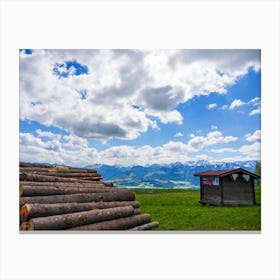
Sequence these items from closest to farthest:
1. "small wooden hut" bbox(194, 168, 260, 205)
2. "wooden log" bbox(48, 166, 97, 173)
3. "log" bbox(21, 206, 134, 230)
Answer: "log" bbox(21, 206, 134, 230) < "wooden log" bbox(48, 166, 97, 173) < "small wooden hut" bbox(194, 168, 260, 205)

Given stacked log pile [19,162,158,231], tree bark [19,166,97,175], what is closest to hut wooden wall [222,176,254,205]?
tree bark [19,166,97,175]

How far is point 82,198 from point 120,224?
96cm

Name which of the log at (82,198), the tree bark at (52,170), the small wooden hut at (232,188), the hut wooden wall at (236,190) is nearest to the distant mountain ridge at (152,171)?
the tree bark at (52,170)

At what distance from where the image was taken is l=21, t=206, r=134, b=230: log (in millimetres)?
5223

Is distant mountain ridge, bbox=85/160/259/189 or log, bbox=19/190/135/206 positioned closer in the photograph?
log, bbox=19/190/135/206

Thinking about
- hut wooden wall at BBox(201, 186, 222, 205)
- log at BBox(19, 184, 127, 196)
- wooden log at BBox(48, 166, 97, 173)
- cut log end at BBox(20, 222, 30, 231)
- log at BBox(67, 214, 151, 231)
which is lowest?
hut wooden wall at BBox(201, 186, 222, 205)

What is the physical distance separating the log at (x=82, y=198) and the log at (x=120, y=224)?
613 millimetres

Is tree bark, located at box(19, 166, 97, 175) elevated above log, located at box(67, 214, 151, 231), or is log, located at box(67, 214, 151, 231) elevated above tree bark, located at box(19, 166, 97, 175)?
tree bark, located at box(19, 166, 97, 175)

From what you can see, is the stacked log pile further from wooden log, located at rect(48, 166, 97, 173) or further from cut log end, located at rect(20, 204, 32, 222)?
wooden log, located at rect(48, 166, 97, 173)

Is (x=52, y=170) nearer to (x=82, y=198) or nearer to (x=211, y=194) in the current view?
(x=82, y=198)

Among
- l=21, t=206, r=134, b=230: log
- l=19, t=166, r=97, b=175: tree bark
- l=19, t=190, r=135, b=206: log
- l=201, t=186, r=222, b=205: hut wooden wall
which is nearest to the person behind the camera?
l=21, t=206, r=134, b=230: log
